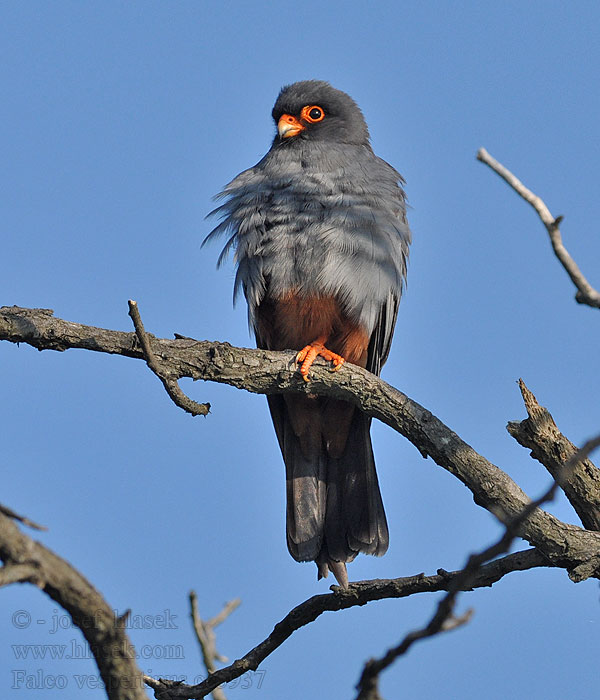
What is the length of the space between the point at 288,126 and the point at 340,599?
150 inches

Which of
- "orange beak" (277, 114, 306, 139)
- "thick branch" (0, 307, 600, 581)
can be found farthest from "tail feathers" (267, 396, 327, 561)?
"orange beak" (277, 114, 306, 139)

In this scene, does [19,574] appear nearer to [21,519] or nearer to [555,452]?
[21,519]

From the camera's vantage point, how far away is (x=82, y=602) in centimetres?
235

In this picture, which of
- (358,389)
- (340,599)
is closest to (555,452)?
(358,389)

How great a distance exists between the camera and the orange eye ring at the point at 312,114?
6852 millimetres

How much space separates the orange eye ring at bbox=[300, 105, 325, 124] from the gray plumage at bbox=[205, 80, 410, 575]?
50 centimetres

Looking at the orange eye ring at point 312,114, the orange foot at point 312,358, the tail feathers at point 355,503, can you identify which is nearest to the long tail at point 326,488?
the tail feathers at point 355,503

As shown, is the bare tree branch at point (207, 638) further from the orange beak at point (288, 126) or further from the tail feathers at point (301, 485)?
the orange beak at point (288, 126)

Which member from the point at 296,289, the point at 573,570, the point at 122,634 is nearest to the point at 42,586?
the point at 122,634

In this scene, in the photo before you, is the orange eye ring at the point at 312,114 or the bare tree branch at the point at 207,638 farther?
the orange eye ring at the point at 312,114

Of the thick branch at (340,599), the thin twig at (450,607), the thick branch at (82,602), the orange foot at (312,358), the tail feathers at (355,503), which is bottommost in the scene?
the thin twig at (450,607)

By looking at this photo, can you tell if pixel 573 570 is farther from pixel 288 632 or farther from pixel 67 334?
pixel 67 334

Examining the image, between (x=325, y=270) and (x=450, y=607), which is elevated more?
(x=325, y=270)

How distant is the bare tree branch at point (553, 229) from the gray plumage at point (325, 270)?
2.81 meters
